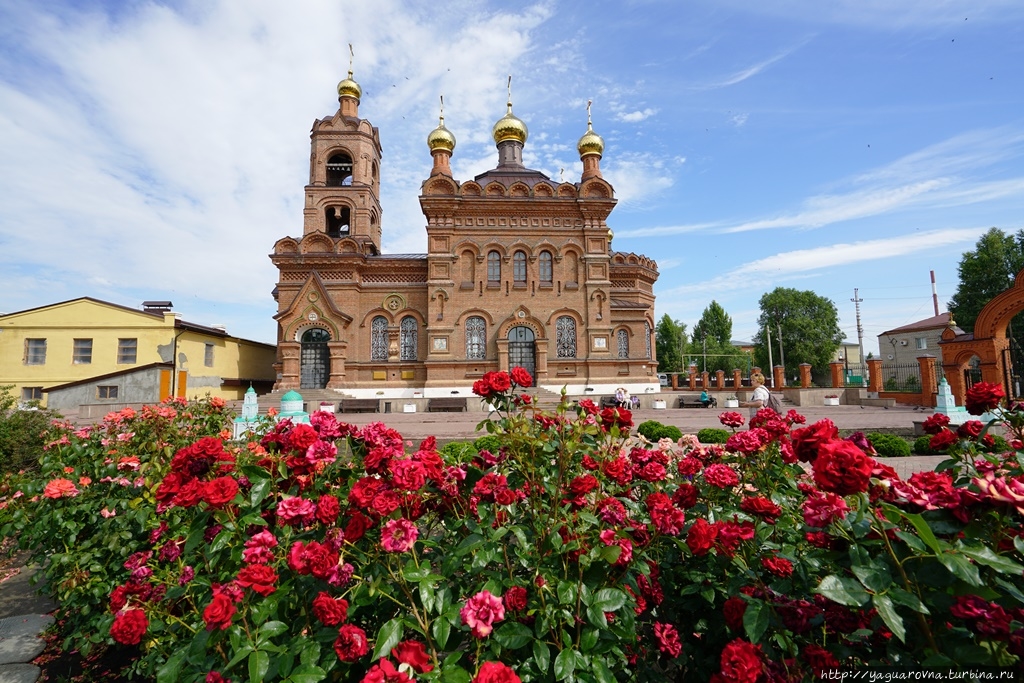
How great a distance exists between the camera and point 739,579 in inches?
68.9

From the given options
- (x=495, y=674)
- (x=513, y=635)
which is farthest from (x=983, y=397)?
(x=495, y=674)

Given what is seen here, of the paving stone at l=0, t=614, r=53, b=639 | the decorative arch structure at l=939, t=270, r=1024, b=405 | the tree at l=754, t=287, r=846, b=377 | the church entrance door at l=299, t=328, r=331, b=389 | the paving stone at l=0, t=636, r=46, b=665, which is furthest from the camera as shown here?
the tree at l=754, t=287, r=846, b=377

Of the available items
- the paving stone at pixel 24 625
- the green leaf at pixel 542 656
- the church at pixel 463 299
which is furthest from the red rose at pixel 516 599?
the church at pixel 463 299

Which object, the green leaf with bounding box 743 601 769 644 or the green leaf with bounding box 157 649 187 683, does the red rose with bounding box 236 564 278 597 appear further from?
the green leaf with bounding box 743 601 769 644

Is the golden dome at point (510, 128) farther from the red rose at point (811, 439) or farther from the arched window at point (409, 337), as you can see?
the red rose at point (811, 439)

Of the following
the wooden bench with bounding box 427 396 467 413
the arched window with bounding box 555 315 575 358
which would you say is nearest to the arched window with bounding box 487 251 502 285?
the arched window with bounding box 555 315 575 358

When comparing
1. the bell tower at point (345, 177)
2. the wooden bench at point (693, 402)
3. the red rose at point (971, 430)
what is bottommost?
the wooden bench at point (693, 402)

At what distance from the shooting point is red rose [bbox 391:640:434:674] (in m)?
1.54

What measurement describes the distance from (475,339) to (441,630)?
77.1 ft

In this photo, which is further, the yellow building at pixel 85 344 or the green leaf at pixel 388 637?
the yellow building at pixel 85 344

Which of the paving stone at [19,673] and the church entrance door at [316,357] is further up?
the church entrance door at [316,357]

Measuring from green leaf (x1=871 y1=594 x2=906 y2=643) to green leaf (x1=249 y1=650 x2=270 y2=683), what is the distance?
1831 millimetres

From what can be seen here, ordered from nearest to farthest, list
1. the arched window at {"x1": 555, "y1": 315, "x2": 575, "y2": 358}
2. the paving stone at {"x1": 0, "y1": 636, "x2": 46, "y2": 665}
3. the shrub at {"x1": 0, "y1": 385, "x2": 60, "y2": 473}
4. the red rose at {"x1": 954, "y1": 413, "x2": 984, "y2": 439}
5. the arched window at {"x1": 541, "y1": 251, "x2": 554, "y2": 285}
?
the red rose at {"x1": 954, "y1": 413, "x2": 984, "y2": 439} → the paving stone at {"x1": 0, "y1": 636, "x2": 46, "y2": 665} → the shrub at {"x1": 0, "y1": 385, "x2": 60, "y2": 473} → the arched window at {"x1": 555, "y1": 315, "x2": 575, "y2": 358} → the arched window at {"x1": 541, "y1": 251, "x2": 554, "y2": 285}

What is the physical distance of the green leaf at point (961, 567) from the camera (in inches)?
49.5
